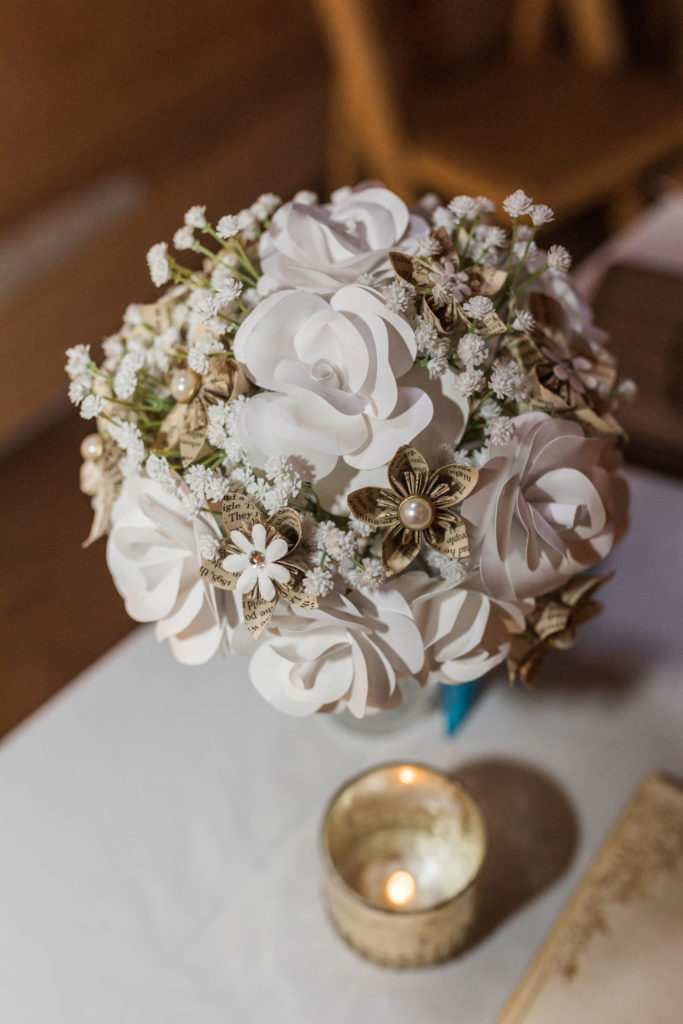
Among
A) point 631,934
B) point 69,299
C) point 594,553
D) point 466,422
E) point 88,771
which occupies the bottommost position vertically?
point 69,299

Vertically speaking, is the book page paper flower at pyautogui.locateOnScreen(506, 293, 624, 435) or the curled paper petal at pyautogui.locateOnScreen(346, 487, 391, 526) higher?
the curled paper petal at pyautogui.locateOnScreen(346, 487, 391, 526)

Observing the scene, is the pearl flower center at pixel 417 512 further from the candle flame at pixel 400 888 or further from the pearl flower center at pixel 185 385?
the candle flame at pixel 400 888

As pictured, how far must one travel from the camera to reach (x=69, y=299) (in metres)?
2.29

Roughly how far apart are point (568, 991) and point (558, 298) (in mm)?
470

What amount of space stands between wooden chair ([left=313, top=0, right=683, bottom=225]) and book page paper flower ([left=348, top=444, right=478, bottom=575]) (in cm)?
145

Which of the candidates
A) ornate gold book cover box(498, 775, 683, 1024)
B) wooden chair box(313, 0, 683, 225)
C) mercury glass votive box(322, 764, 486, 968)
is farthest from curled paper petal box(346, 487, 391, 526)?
wooden chair box(313, 0, 683, 225)

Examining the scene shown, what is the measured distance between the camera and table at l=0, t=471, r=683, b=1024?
2.04 feet

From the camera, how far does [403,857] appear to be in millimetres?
665

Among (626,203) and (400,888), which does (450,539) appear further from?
(626,203)

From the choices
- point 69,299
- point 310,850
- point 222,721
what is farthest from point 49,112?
point 310,850

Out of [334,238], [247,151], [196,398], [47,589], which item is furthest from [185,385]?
[247,151]

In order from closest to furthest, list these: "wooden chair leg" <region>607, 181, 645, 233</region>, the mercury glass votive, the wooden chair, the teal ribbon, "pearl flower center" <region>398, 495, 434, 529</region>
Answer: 1. "pearl flower center" <region>398, 495, 434, 529</region>
2. the mercury glass votive
3. the teal ribbon
4. the wooden chair
5. "wooden chair leg" <region>607, 181, 645, 233</region>

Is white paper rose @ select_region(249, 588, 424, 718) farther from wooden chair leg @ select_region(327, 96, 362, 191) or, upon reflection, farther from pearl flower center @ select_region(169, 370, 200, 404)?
wooden chair leg @ select_region(327, 96, 362, 191)

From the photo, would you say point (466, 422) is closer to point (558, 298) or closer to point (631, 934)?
point (558, 298)
